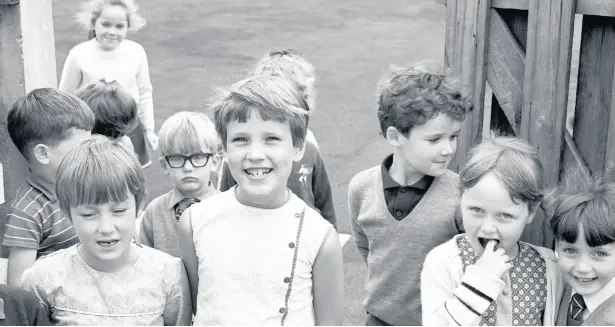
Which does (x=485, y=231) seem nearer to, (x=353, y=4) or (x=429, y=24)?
(x=429, y=24)

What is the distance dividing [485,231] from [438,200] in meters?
0.52

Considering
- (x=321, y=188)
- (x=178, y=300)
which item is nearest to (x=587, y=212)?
(x=178, y=300)

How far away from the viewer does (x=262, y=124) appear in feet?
9.52

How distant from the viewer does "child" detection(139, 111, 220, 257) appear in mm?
3799

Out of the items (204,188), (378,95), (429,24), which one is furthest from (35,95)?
(429,24)

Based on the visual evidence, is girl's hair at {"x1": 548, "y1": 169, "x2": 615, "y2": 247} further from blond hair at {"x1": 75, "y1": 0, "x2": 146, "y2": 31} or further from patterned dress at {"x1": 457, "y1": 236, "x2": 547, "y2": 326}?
blond hair at {"x1": 75, "y1": 0, "x2": 146, "y2": 31}

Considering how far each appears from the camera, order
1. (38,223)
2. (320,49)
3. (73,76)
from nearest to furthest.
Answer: (38,223) < (73,76) < (320,49)

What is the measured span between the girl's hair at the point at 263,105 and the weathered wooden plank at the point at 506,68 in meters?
0.99

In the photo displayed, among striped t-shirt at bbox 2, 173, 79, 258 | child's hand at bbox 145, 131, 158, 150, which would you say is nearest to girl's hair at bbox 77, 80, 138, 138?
striped t-shirt at bbox 2, 173, 79, 258

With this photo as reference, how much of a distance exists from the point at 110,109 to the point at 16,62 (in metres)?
0.51

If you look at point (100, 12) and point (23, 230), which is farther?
point (100, 12)

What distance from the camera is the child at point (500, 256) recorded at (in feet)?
9.39

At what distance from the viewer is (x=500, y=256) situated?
2828 millimetres

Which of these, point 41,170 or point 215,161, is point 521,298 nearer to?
point 215,161
